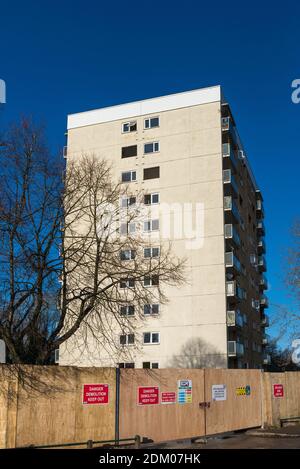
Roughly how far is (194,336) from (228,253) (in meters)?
7.13

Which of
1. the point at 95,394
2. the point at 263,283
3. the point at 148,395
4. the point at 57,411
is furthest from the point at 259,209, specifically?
the point at 57,411

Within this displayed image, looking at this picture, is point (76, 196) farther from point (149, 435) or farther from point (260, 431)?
point (260, 431)

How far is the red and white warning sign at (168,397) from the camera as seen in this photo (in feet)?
57.7

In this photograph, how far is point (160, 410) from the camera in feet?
57.0

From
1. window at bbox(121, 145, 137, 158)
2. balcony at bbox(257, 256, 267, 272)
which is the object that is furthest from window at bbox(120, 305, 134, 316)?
balcony at bbox(257, 256, 267, 272)

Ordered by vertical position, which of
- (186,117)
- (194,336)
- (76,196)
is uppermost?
(186,117)

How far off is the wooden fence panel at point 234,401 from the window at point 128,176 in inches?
1109

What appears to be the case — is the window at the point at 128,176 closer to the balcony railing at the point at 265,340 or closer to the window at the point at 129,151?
the window at the point at 129,151

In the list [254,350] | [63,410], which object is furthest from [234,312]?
[63,410]

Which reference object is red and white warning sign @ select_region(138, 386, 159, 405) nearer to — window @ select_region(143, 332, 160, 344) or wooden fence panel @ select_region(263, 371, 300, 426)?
wooden fence panel @ select_region(263, 371, 300, 426)

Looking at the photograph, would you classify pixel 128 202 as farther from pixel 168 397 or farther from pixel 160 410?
pixel 160 410

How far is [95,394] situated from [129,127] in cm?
3652

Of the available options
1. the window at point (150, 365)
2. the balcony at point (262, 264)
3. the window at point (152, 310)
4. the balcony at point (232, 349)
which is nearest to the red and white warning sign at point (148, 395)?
the balcony at point (232, 349)
